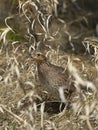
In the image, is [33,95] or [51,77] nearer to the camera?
[33,95]

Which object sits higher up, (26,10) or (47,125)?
(26,10)

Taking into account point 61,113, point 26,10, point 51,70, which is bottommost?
point 61,113

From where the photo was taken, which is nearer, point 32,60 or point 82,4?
point 32,60

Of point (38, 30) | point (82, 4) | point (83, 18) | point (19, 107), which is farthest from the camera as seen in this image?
point (82, 4)

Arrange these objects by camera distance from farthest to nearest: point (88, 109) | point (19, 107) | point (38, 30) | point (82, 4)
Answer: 1. point (82, 4)
2. point (38, 30)
3. point (19, 107)
4. point (88, 109)

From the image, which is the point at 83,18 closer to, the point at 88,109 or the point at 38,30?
the point at 38,30

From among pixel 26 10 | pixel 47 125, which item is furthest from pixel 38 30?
pixel 47 125

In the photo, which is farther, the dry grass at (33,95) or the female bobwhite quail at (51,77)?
the female bobwhite quail at (51,77)

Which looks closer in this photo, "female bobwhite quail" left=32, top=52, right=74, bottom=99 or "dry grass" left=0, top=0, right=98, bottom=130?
"dry grass" left=0, top=0, right=98, bottom=130
